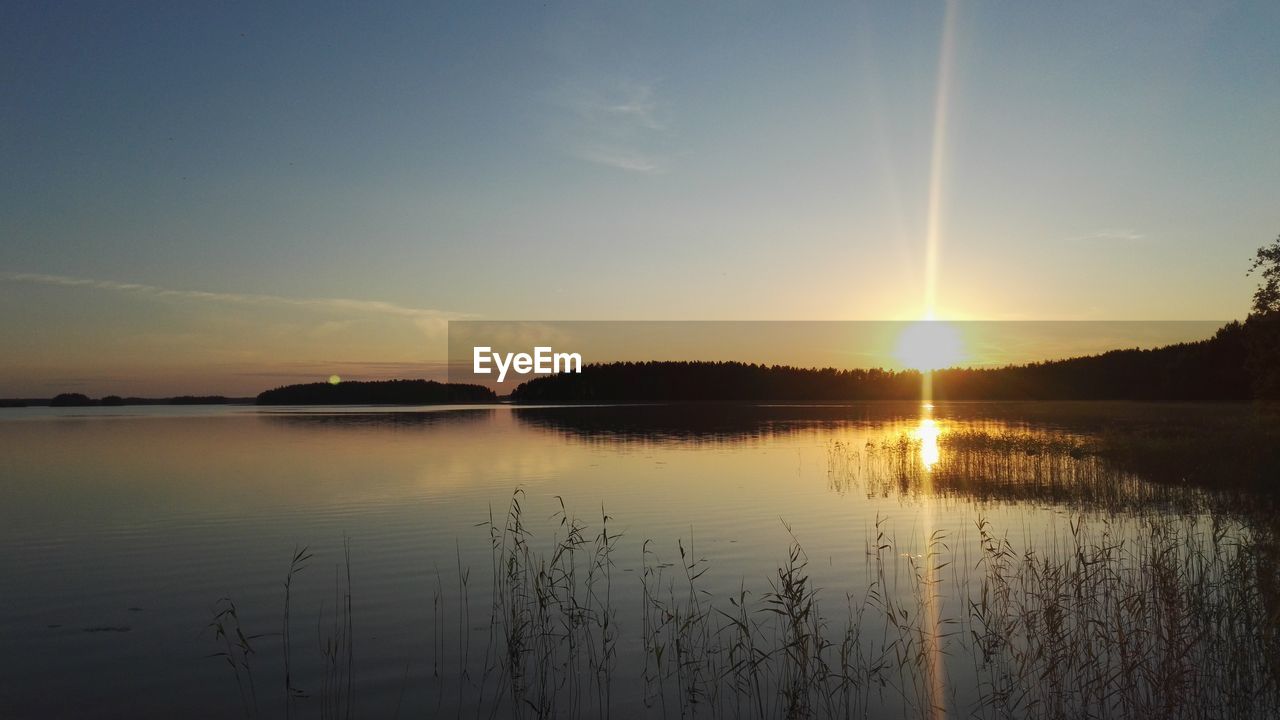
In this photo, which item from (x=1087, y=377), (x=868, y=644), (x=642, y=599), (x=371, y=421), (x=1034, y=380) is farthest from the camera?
(x=1034, y=380)

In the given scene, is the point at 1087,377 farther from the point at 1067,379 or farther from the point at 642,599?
the point at 642,599

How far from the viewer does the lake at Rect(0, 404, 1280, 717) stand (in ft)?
29.9

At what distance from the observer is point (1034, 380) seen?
161 meters

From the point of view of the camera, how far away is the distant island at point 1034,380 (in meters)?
102

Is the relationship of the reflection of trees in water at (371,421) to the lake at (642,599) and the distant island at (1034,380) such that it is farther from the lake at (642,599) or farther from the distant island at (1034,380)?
the distant island at (1034,380)

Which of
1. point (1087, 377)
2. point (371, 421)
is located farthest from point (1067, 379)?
point (371, 421)

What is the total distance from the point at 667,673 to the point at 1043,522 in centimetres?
1426

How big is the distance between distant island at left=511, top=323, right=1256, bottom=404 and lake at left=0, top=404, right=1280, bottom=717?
3030 inches

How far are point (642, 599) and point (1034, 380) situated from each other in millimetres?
169415

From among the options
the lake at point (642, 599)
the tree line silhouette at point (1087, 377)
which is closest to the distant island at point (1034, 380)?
the tree line silhouette at point (1087, 377)

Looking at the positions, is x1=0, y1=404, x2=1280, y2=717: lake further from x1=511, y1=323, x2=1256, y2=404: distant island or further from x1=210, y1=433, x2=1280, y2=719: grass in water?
x1=511, y1=323, x2=1256, y2=404: distant island

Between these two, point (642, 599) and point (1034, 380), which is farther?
point (1034, 380)

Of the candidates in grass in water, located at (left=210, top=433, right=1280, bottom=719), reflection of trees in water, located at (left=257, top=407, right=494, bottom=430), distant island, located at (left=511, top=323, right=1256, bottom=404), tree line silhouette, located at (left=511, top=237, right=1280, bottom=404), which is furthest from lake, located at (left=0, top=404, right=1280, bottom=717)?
distant island, located at (left=511, top=323, right=1256, bottom=404)

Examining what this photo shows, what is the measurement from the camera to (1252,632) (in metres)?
9.72
